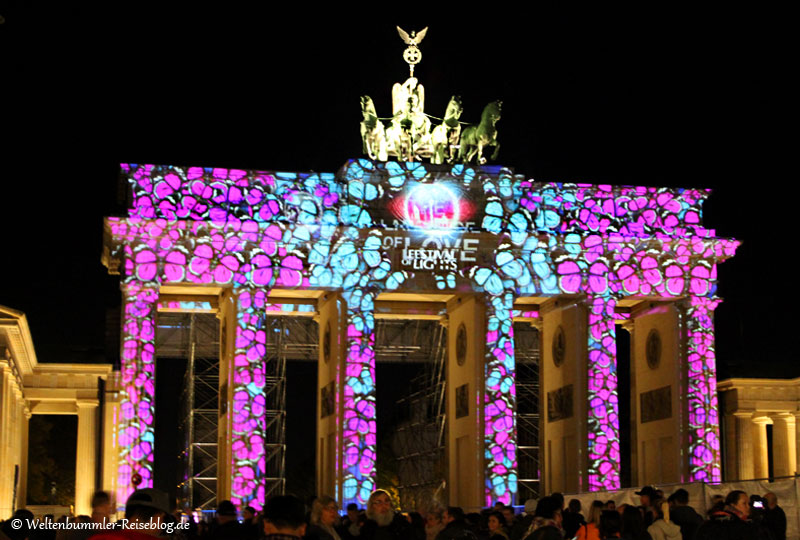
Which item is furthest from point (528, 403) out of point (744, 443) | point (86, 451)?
point (86, 451)

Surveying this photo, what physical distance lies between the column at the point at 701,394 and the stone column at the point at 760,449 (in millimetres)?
11100

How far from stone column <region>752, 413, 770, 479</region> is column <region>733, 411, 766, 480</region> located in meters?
0.32

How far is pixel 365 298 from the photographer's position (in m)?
51.3

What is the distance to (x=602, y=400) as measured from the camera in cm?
5181

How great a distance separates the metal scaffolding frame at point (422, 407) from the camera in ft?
203

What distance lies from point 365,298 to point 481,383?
5.29 m

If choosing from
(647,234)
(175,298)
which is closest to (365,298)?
(175,298)

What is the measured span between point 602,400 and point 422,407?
1488cm

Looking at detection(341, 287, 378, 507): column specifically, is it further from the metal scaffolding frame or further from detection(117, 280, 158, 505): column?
the metal scaffolding frame

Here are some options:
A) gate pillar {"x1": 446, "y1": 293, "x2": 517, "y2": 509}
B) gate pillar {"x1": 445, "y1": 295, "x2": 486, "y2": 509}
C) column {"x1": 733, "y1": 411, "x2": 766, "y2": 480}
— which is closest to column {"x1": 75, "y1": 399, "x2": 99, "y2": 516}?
gate pillar {"x1": 445, "y1": 295, "x2": 486, "y2": 509}

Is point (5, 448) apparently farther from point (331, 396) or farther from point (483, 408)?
point (483, 408)

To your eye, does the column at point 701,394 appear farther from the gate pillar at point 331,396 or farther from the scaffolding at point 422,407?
the gate pillar at point 331,396

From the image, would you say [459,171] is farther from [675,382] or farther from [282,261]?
[675,382]

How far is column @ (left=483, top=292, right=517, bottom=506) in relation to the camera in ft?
166
